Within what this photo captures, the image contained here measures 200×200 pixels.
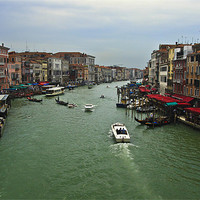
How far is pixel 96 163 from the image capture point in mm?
14234

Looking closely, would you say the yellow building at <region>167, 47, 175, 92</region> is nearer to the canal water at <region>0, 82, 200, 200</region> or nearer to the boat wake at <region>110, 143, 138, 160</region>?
the canal water at <region>0, 82, 200, 200</region>

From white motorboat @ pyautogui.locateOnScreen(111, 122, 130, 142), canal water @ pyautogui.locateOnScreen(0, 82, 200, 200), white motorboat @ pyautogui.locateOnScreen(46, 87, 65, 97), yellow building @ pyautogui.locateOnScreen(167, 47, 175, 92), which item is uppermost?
yellow building @ pyautogui.locateOnScreen(167, 47, 175, 92)

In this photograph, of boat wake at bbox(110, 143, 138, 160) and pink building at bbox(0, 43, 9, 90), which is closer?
boat wake at bbox(110, 143, 138, 160)

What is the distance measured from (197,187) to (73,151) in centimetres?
834

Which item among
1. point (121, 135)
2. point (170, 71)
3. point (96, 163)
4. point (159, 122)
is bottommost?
point (96, 163)

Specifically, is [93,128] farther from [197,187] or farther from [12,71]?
[12,71]

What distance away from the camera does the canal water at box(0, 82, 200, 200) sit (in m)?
11.3

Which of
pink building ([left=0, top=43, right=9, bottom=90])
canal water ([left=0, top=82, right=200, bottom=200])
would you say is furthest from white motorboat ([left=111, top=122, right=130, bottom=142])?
pink building ([left=0, top=43, right=9, bottom=90])

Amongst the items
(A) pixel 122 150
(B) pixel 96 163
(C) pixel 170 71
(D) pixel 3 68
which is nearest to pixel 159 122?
(A) pixel 122 150

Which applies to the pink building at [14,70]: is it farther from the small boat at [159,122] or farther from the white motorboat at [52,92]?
the small boat at [159,122]

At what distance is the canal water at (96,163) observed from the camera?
11.3m

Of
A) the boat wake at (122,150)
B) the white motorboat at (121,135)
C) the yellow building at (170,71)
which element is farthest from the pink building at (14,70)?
the boat wake at (122,150)

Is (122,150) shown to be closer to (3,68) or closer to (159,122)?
(159,122)

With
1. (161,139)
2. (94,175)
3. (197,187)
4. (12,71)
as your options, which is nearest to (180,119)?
(161,139)
